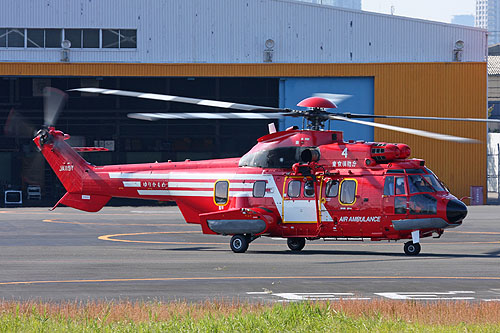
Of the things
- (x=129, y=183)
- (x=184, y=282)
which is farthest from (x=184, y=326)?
(x=129, y=183)

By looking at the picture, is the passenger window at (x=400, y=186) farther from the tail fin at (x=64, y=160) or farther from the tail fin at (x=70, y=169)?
the tail fin at (x=64, y=160)

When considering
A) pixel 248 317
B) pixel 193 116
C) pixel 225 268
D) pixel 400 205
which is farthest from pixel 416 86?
pixel 248 317

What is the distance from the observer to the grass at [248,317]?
1111cm

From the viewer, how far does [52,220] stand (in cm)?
3862

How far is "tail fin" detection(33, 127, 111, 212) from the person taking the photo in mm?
27609

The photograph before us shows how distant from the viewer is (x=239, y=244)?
2455 cm

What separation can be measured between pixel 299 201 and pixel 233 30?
29.0 m

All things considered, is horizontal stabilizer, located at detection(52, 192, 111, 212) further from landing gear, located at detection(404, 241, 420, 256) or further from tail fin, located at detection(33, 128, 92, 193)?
landing gear, located at detection(404, 241, 420, 256)

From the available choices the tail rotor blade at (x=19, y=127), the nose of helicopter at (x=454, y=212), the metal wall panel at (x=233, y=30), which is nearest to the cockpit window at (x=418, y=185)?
the nose of helicopter at (x=454, y=212)

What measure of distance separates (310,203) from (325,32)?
→ 2961 cm

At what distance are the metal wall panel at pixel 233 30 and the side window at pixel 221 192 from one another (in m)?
27.2

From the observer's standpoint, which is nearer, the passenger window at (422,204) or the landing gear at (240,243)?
the passenger window at (422,204)

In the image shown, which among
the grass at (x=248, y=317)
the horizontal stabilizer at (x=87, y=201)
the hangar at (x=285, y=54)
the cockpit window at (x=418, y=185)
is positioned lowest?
the grass at (x=248, y=317)

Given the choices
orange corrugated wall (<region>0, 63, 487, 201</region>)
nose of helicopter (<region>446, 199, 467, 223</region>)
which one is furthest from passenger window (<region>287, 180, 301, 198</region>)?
orange corrugated wall (<region>0, 63, 487, 201</region>)
